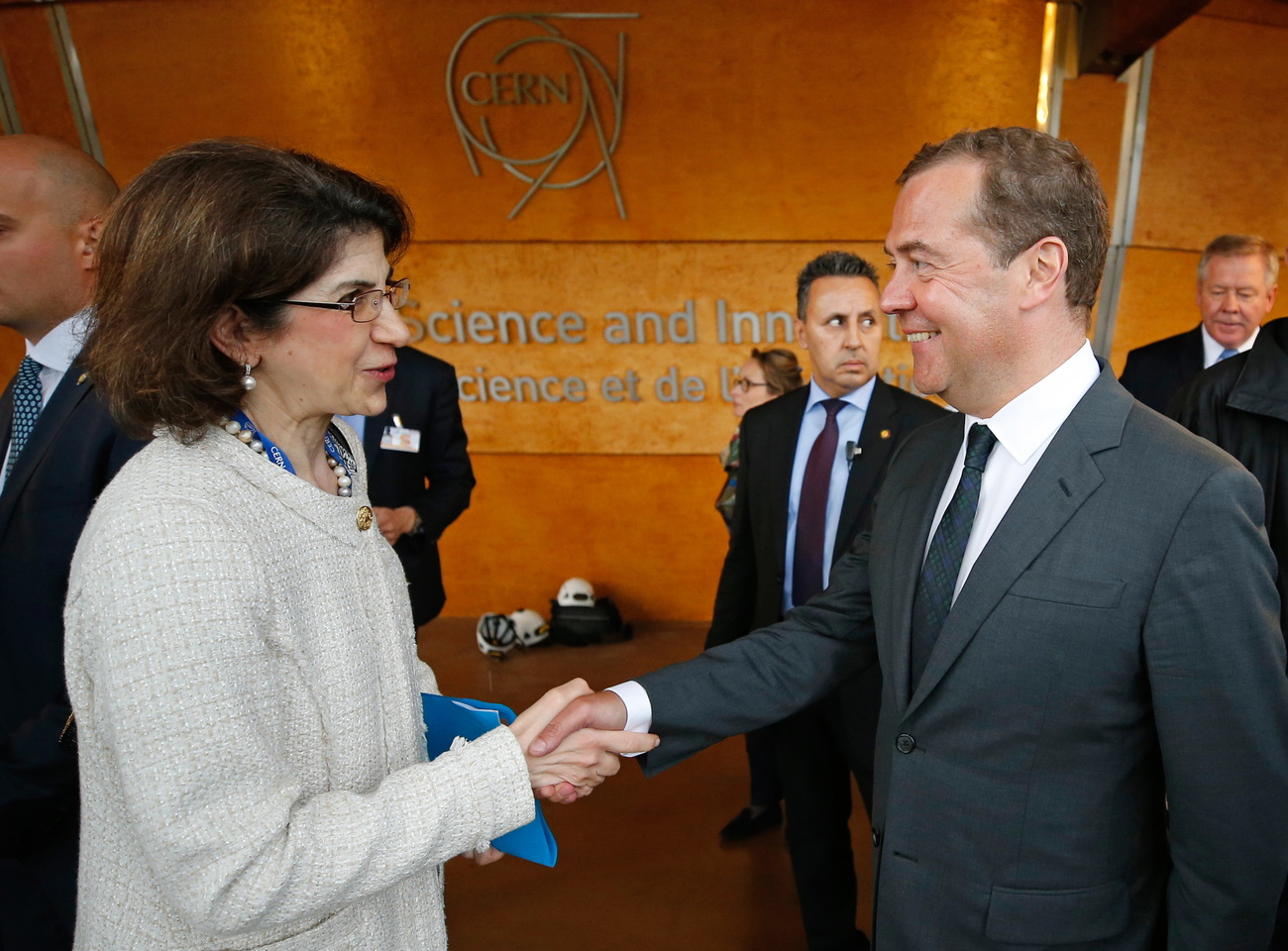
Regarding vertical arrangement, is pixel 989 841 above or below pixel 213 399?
below

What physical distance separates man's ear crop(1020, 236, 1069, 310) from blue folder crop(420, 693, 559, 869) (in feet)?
3.55

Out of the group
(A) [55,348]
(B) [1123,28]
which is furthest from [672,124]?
(A) [55,348]

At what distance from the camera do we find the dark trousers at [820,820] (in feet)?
8.75

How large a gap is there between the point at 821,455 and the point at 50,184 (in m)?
2.21

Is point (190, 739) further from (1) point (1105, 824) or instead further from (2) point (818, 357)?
(2) point (818, 357)

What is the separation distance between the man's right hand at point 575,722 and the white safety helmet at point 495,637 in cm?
383

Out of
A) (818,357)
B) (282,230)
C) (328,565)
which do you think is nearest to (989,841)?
(328,565)

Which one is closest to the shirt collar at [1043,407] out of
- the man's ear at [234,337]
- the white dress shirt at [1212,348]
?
the man's ear at [234,337]

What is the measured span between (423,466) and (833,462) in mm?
1850

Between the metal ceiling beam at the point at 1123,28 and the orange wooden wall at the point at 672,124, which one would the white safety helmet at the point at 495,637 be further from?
the metal ceiling beam at the point at 1123,28

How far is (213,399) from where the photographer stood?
1195mm

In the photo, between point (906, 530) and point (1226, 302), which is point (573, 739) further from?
point (1226, 302)

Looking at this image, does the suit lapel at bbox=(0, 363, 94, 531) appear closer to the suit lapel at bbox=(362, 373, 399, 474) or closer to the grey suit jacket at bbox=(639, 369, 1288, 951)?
the grey suit jacket at bbox=(639, 369, 1288, 951)

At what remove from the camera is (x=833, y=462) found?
2.88 m
